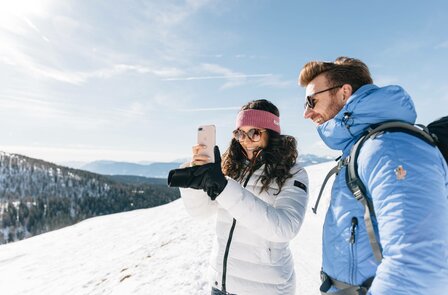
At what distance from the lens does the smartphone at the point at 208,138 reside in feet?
7.73

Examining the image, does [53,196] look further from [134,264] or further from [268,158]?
[268,158]

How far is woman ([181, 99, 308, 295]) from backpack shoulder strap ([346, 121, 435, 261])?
756 millimetres

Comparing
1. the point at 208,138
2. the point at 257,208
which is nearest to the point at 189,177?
the point at 208,138

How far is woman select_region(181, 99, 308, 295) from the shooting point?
2.22 meters

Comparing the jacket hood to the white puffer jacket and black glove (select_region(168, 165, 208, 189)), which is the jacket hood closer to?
the white puffer jacket

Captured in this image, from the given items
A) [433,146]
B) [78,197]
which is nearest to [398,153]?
[433,146]

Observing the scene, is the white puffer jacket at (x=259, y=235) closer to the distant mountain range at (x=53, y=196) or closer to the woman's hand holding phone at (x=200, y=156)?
the woman's hand holding phone at (x=200, y=156)

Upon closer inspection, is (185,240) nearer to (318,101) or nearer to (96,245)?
(96,245)

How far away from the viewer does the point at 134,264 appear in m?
11.4

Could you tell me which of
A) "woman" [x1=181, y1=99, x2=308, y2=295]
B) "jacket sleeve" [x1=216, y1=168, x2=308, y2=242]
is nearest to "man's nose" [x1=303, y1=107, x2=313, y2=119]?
"woman" [x1=181, y1=99, x2=308, y2=295]

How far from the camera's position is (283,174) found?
269cm

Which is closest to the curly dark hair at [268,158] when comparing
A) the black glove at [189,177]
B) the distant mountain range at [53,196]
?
the black glove at [189,177]

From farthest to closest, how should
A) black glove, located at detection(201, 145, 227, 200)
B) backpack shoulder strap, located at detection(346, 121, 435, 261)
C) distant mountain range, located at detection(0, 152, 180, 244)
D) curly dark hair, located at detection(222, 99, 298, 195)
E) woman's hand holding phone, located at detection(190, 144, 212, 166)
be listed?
distant mountain range, located at detection(0, 152, 180, 244)
curly dark hair, located at detection(222, 99, 298, 195)
woman's hand holding phone, located at detection(190, 144, 212, 166)
black glove, located at detection(201, 145, 227, 200)
backpack shoulder strap, located at detection(346, 121, 435, 261)

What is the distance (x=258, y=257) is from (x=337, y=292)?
84cm
